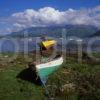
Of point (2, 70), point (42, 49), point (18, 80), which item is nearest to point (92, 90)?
point (18, 80)

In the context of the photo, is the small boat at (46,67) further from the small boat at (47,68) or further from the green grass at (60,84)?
the green grass at (60,84)

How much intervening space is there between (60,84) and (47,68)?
89.9 inches

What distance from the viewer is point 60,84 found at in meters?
29.2

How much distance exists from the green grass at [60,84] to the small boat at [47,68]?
444 mm

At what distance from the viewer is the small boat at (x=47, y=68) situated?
29267 mm

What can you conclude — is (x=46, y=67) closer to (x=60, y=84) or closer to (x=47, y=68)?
(x=47, y=68)

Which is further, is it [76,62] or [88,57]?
[88,57]

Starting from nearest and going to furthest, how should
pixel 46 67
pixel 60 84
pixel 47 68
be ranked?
1. pixel 60 84
2. pixel 46 67
3. pixel 47 68

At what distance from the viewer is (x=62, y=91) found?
2802 centimetres

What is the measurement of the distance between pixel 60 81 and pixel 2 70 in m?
6.21

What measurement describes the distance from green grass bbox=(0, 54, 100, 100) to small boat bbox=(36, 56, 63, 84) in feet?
1.46

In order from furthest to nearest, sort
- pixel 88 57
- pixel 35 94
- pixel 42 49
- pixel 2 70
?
1. pixel 42 49
2. pixel 88 57
3. pixel 2 70
4. pixel 35 94

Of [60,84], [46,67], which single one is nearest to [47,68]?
[46,67]

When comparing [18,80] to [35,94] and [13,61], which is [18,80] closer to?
[35,94]
